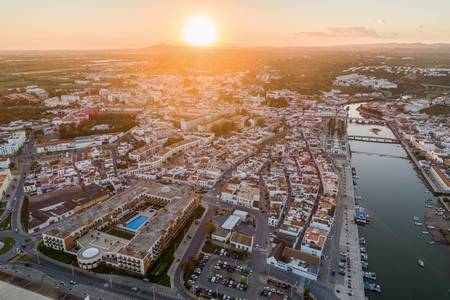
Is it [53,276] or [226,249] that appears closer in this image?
[53,276]

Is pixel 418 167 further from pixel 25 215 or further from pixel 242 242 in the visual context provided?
pixel 25 215

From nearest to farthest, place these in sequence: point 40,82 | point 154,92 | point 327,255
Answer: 1. point 327,255
2. point 154,92
3. point 40,82

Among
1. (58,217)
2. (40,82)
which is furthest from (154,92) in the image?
(58,217)

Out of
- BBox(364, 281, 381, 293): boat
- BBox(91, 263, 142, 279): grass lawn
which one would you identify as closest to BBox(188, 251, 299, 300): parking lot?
BBox(91, 263, 142, 279): grass lawn

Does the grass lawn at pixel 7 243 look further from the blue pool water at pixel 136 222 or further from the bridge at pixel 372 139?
the bridge at pixel 372 139

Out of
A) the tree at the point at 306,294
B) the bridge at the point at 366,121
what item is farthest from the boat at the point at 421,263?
the bridge at the point at 366,121

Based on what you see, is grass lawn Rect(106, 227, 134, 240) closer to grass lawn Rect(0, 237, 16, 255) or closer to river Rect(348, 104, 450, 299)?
grass lawn Rect(0, 237, 16, 255)

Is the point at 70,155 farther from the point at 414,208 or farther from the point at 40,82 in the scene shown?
the point at 40,82

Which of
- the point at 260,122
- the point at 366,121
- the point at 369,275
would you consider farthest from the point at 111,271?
the point at 366,121
